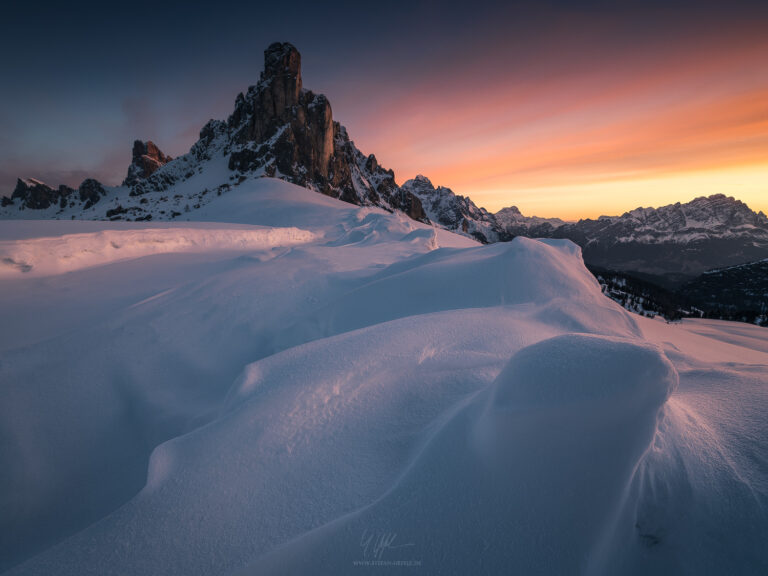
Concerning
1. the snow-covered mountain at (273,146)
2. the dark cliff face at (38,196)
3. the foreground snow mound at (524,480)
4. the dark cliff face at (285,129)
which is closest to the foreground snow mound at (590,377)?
the foreground snow mound at (524,480)

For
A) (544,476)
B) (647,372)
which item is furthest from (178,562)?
(647,372)

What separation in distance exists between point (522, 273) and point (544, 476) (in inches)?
194

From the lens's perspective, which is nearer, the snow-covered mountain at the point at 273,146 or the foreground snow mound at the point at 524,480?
the foreground snow mound at the point at 524,480

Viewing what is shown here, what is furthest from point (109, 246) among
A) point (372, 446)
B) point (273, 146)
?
point (273, 146)

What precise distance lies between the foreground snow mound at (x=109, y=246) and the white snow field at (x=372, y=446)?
74 centimetres

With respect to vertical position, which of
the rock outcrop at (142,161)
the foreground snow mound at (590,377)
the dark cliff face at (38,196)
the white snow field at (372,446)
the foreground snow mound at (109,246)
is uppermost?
the rock outcrop at (142,161)

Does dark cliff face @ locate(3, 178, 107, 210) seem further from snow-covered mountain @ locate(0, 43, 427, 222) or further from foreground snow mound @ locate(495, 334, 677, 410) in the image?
foreground snow mound @ locate(495, 334, 677, 410)

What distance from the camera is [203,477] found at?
2334 mm

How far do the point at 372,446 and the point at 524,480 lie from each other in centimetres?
125

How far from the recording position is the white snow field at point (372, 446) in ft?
6.11

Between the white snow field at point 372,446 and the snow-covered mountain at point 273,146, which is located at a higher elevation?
the snow-covered mountain at point 273,146

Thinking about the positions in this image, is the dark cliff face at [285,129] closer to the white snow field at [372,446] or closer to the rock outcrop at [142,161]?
the rock outcrop at [142,161]

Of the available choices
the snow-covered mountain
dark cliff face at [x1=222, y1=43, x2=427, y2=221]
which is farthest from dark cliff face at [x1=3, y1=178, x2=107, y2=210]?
dark cliff face at [x1=222, y1=43, x2=427, y2=221]

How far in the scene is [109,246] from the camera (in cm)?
780
